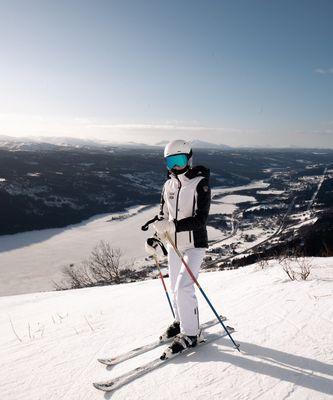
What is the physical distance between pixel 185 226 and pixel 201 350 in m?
1.43

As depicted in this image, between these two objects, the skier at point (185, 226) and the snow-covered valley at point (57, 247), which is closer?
the skier at point (185, 226)

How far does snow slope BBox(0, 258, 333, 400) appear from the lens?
342 cm

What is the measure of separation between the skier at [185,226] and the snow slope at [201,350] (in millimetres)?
424

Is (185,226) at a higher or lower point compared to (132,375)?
higher

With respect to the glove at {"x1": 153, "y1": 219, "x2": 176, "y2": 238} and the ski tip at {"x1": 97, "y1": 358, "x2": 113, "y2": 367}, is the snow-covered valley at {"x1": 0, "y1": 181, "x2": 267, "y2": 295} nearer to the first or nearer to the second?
the ski tip at {"x1": 97, "y1": 358, "x2": 113, "y2": 367}

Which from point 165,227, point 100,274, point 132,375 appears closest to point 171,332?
point 132,375

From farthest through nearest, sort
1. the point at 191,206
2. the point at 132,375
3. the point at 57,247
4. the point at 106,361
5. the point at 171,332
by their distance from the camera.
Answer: the point at 57,247 → the point at 171,332 → the point at 191,206 → the point at 106,361 → the point at 132,375

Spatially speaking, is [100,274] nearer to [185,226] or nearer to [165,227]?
[165,227]

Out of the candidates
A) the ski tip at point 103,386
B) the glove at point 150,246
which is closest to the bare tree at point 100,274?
→ the glove at point 150,246

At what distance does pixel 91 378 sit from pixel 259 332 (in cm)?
208

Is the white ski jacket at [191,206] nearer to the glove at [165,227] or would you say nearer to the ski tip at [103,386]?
the glove at [165,227]

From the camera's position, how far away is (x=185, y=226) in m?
4.40

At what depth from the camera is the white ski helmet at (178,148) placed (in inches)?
181

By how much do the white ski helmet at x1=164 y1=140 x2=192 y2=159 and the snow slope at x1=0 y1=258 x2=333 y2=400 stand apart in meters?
2.34
